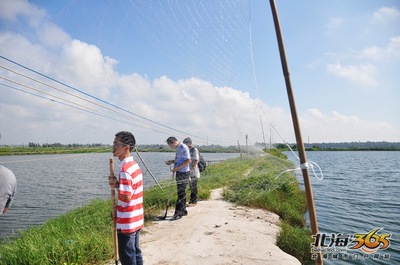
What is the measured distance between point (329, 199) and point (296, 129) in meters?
13.4

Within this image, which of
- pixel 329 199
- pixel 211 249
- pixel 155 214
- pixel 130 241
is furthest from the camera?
pixel 329 199

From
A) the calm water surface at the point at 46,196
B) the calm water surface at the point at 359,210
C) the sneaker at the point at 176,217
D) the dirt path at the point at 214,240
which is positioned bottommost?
the calm water surface at the point at 359,210

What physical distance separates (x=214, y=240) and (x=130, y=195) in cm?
288

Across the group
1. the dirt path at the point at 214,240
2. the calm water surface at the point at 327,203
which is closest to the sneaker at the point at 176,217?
the dirt path at the point at 214,240

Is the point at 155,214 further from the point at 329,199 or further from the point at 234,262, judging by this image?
the point at 329,199

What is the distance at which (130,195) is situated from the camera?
10.4 feet

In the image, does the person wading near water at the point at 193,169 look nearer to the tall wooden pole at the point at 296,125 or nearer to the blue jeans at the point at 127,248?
the blue jeans at the point at 127,248

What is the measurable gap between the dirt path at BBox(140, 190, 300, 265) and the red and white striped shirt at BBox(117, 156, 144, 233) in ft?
5.14

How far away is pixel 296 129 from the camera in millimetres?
3330

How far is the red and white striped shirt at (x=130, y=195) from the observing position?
317 centimetres

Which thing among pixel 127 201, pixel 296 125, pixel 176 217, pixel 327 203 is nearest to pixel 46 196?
pixel 176 217

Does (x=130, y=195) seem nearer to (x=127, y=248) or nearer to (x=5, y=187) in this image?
(x=127, y=248)

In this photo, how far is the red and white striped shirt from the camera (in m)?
3.17

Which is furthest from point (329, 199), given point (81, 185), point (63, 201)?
point (81, 185)
